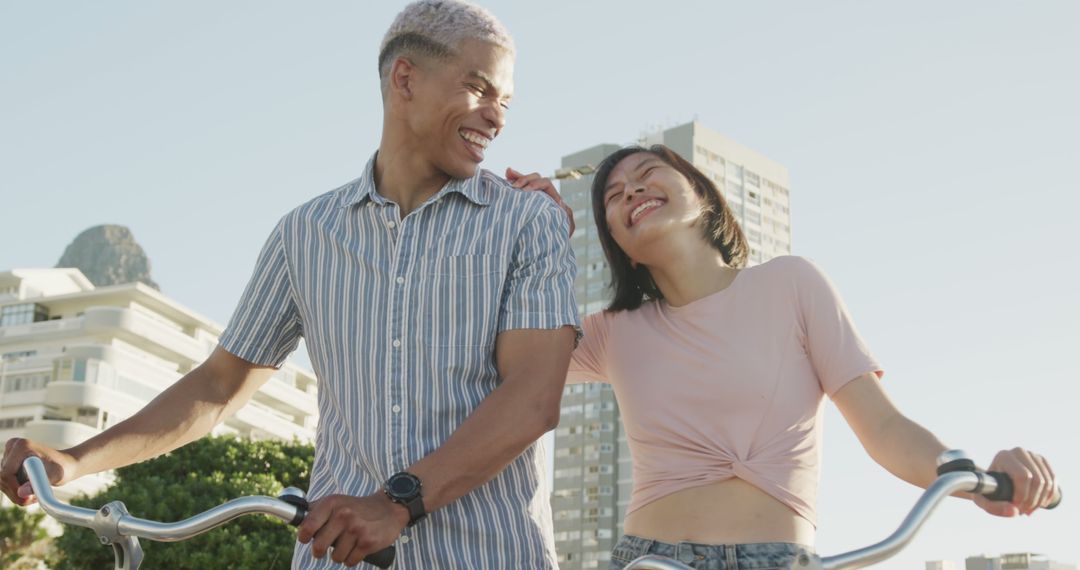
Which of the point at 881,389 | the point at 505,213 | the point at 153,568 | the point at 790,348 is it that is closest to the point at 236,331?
the point at 505,213

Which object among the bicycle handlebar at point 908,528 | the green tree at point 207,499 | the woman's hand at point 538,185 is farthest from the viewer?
the green tree at point 207,499

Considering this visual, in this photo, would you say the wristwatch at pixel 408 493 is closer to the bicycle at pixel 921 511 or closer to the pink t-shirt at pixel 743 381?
the bicycle at pixel 921 511

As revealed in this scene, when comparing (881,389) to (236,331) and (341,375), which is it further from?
(236,331)

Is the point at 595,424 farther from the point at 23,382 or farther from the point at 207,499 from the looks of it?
the point at 207,499

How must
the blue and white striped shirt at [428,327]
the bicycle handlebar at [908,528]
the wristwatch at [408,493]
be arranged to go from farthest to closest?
the blue and white striped shirt at [428,327] < the wristwatch at [408,493] < the bicycle handlebar at [908,528]

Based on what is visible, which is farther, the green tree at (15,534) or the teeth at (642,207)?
the green tree at (15,534)

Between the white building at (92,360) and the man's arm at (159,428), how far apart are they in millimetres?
50758

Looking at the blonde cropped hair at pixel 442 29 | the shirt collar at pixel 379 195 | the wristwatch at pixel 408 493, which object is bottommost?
the wristwatch at pixel 408 493

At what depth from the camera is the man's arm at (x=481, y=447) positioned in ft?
8.45

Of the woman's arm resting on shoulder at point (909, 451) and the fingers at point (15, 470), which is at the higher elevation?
the woman's arm resting on shoulder at point (909, 451)

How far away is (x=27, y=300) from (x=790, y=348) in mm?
71026

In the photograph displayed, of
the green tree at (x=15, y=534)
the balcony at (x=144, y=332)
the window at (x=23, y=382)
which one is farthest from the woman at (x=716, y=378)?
the balcony at (x=144, y=332)

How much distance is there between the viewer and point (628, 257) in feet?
13.6

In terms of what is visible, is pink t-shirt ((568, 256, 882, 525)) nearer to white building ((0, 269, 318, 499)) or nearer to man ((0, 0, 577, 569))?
man ((0, 0, 577, 569))
